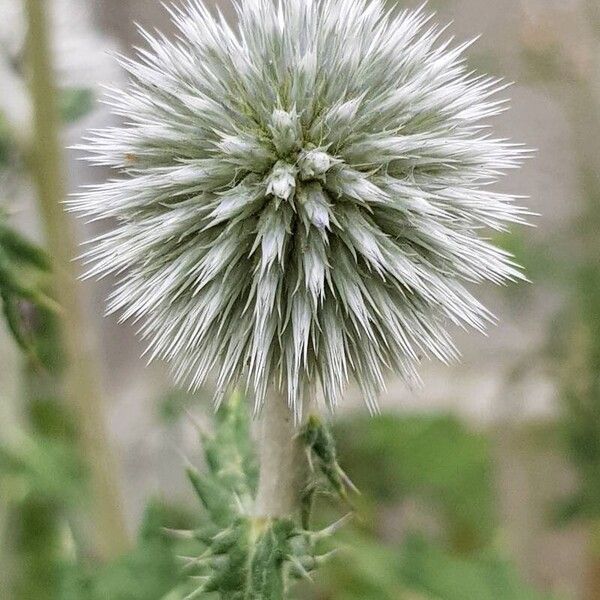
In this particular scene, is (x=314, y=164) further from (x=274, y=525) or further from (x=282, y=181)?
(x=274, y=525)

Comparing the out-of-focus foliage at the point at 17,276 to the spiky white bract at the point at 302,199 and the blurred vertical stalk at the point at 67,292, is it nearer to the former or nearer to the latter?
the spiky white bract at the point at 302,199

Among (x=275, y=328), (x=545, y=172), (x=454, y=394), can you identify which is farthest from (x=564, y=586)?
(x=275, y=328)

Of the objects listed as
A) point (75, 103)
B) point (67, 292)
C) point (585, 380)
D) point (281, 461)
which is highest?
point (75, 103)

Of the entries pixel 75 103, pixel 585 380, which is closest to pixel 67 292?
pixel 75 103

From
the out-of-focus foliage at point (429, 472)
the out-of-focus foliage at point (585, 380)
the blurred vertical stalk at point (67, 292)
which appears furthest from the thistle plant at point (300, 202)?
the out-of-focus foliage at point (429, 472)

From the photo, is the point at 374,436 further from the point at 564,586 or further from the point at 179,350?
the point at 179,350
